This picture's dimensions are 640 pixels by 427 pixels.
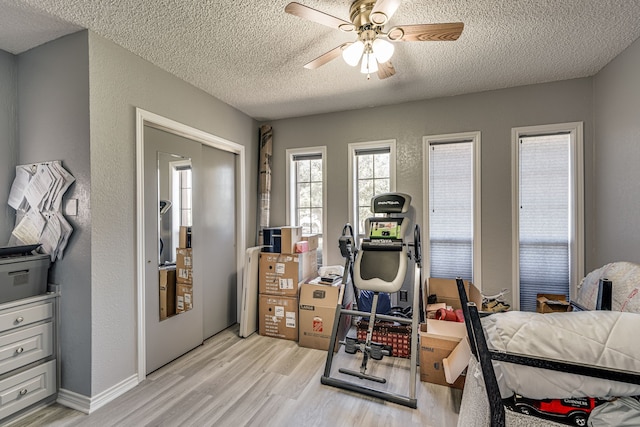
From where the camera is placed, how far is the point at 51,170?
2131 mm

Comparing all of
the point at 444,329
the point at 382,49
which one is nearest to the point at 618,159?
the point at 444,329

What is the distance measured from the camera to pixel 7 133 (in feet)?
7.54

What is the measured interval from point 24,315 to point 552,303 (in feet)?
14.0

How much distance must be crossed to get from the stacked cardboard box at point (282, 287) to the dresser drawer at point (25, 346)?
5.86 feet

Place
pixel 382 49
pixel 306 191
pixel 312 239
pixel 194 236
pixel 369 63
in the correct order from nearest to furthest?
pixel 382 49 < pixel 369 63 < pixel 194 236 < pixel 312 239 < pixel 306 191

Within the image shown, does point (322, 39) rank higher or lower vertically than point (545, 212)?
higher

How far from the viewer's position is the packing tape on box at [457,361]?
79.7 inches

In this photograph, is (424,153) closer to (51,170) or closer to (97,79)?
(97,79)

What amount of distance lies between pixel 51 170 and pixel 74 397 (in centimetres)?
167

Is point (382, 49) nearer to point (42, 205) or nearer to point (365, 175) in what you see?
point (365, 175)

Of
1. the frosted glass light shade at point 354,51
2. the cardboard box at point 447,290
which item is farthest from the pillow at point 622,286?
the frosted glass light shade at point 354,51

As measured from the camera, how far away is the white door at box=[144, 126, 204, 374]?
8.16 feet

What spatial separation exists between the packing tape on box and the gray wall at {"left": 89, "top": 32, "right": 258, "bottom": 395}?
2.48 metres

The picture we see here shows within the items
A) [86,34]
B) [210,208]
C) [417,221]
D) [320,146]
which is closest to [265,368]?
[210,208]
